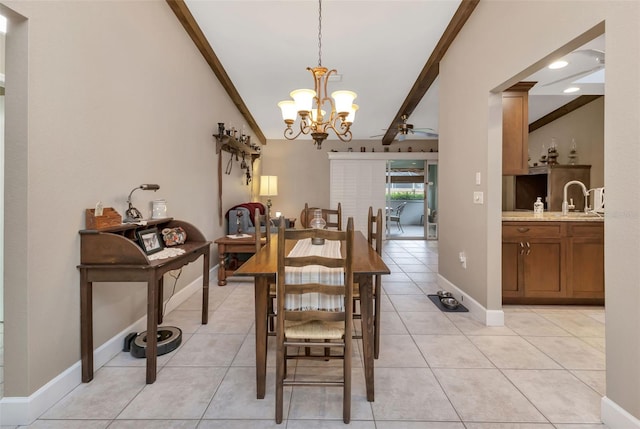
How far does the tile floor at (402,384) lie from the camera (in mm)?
1571

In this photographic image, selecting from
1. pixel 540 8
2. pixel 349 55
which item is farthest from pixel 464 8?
pixel 349 55

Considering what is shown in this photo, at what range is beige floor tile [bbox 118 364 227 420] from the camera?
161cm

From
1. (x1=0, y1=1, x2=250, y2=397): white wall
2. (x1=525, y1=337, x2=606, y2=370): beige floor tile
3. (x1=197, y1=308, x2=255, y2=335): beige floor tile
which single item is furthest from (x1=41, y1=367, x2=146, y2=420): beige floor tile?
(x1=525, y1=337, x2=606, y2=370): beige floor tile

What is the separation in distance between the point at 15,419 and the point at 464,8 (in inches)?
172

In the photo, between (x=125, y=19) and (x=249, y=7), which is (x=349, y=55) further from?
(x=125, y=19)

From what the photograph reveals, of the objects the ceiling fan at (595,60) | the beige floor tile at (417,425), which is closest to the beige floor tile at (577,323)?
the beige floor tile at (417,425)

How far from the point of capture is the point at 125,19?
7.68 ft

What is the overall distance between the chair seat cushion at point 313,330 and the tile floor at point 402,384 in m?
0.41

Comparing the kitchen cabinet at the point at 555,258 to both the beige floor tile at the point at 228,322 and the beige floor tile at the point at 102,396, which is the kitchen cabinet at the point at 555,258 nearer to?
the beige floor tile at the point at 228,322

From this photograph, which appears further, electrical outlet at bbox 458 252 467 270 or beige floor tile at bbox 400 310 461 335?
electrical outlet at bbox 458 252 467 270

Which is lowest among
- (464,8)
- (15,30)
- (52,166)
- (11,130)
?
(52,166)

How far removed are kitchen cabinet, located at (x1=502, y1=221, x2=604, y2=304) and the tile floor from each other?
1.19 ft

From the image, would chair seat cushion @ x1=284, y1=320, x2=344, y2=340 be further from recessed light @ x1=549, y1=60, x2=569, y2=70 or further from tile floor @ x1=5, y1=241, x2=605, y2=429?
recessed light @ x1=549, y1=60, x2=569, y2=70

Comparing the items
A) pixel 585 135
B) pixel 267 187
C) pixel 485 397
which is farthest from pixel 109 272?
pixel 585 135
